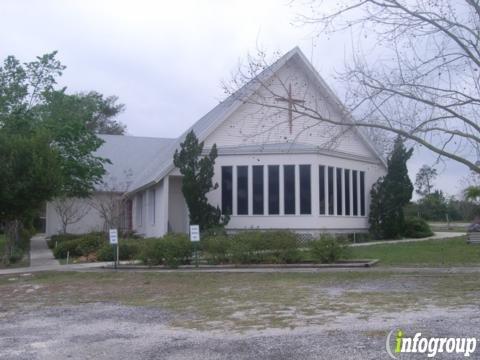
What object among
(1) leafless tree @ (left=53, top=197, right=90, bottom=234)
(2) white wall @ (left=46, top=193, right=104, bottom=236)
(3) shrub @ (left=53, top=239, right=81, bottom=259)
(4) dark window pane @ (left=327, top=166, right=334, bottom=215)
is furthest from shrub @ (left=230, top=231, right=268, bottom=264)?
(2) white wall @ (left=46, top=193, right=104, bottom=236)

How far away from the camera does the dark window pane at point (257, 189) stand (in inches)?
1028

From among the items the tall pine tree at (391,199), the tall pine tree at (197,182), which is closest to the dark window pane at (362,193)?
the tall pine tree at (391,199)

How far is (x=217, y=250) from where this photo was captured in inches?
770

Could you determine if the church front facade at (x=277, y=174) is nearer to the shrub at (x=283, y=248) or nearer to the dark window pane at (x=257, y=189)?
the dark window pane at (x=257, y=189)

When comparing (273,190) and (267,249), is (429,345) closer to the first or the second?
(267,249)

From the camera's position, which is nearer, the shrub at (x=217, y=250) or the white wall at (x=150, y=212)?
the shrub at (x=217, y=250)

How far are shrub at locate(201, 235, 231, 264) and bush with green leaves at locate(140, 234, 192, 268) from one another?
0.58 m

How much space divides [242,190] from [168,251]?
24.9ft

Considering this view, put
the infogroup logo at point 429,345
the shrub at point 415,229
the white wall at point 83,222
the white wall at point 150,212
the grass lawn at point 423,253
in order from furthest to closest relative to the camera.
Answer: the white wall at point 83,222 → the shrub at point 415,229 → the white wall at point 150,212 → the grass lawn at point 423,253 → the infogroup logo at point 429,345

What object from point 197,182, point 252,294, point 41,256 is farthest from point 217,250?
point 41,256

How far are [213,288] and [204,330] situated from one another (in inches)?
211

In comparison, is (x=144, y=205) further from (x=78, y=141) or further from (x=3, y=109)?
(x=3, y=109)

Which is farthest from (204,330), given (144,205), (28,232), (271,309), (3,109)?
(28,232)

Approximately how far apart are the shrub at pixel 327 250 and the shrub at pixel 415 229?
1266 centimetres
